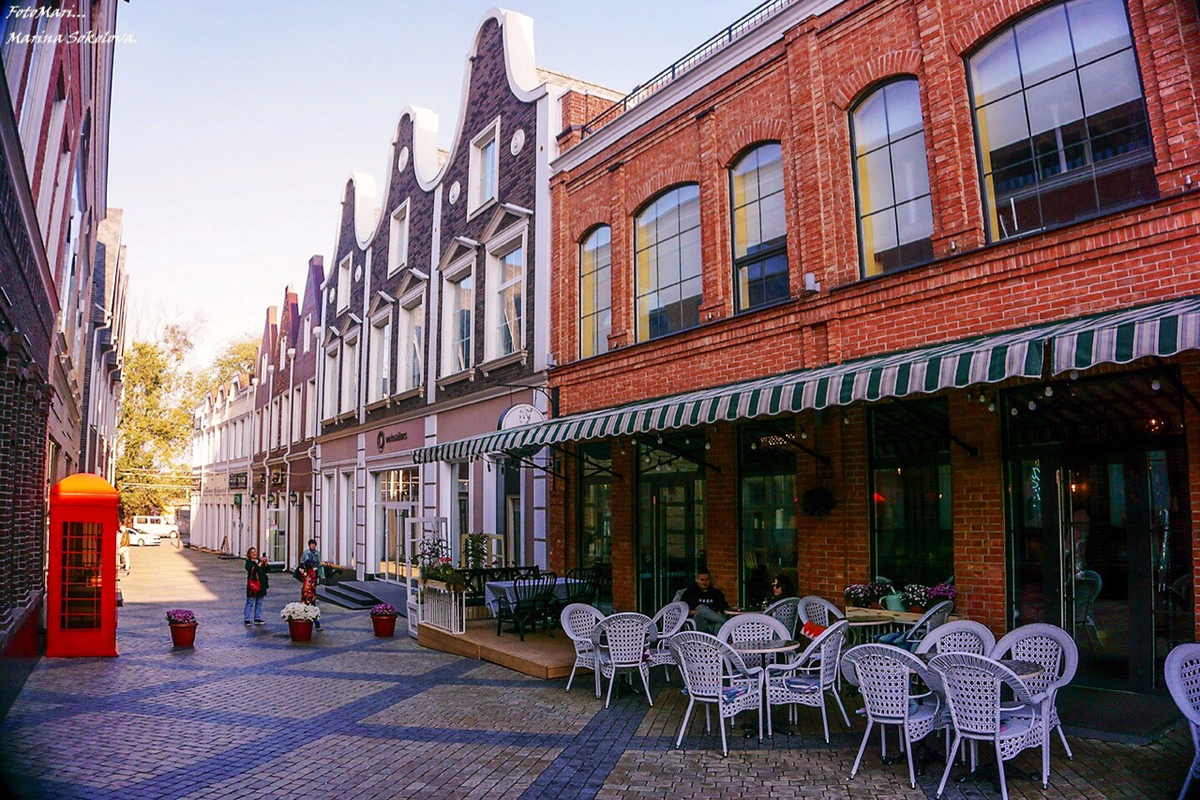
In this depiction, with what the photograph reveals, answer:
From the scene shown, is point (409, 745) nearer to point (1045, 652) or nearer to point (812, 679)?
point (812, 679)

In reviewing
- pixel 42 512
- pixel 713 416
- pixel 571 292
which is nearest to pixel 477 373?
pixel 571 292

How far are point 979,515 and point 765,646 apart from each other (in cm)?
259

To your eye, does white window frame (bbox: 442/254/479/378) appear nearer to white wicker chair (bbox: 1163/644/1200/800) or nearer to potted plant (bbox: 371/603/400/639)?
potted plant (bbox: 371/603/400/639)

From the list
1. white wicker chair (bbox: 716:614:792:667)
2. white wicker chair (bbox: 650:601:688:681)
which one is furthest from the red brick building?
white wicker chair (bbox: 716:614:792:667)

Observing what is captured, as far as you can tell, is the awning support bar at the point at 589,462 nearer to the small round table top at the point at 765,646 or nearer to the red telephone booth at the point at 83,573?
the small round table top at the point at 765,646

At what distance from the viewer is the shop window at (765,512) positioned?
10.7m

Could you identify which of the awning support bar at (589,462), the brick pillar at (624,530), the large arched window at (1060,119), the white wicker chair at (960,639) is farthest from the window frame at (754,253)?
the white wicker chair at (960,639)

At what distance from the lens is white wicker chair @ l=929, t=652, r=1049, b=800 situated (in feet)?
19.1

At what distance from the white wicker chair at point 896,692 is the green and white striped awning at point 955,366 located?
2166 mm

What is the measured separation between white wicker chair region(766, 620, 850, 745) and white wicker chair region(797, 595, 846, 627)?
1574 millimetres

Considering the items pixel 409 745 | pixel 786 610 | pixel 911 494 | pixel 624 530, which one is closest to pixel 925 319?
pixel 911 494

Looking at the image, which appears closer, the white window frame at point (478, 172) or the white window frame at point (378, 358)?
the white window frame at point (478, 172)

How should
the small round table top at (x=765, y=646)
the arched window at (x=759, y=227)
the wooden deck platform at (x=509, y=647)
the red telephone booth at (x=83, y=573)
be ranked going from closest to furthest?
the small round table top at (x=765, y=646) → the wooden deck platform at (x=509, y=647) → the arched window at (x=759, y=227) → the red telephone booth at (x=83, y=573)

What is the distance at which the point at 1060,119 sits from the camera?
27.3 ft
